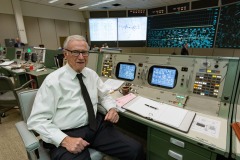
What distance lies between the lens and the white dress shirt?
998 mm

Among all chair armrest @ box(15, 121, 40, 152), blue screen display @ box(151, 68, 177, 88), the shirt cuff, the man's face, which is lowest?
the shirt cuff

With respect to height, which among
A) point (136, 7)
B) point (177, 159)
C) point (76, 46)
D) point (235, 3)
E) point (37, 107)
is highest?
point (136, 7)

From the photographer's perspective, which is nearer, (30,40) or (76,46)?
(76,46)

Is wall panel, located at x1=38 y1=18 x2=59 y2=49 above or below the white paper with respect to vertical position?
above

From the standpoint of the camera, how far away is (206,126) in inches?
38.0

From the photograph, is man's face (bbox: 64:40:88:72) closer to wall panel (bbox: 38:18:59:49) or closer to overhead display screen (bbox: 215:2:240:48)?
overhead display screen (bbox: 215:2:240:48)

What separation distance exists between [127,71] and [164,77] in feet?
1.61

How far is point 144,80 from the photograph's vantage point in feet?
5.42

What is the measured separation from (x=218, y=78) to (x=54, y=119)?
1370mm

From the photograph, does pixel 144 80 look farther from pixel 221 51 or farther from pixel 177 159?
pixel 221 51

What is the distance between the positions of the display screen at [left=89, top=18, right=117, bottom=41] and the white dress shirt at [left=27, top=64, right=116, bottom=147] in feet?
21.1

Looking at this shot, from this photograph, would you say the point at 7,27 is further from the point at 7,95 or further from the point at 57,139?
the point at 57,139

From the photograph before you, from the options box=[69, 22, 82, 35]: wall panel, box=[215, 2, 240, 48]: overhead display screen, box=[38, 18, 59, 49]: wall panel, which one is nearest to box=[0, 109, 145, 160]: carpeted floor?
box=[215, 2, 240, 48]: overhead display screen

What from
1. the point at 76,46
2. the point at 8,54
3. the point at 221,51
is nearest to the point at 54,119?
the point at 76,46
